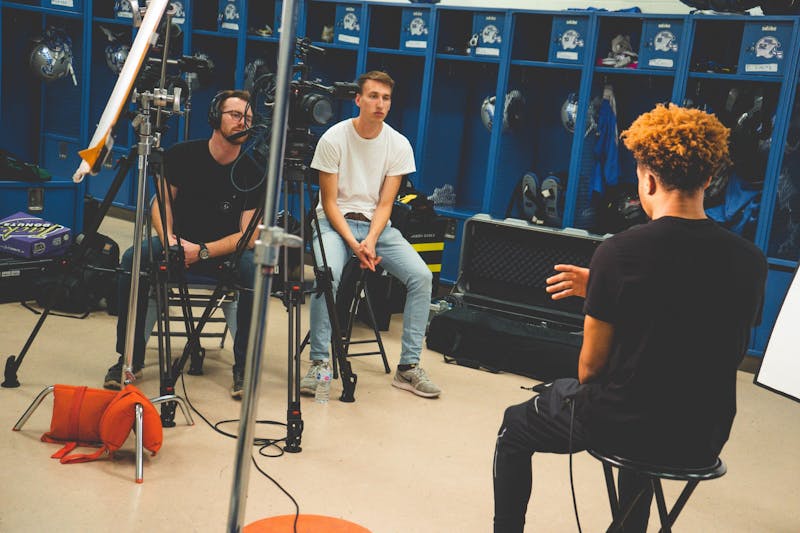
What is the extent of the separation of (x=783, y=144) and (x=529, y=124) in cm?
179

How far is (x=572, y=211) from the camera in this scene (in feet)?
16.9

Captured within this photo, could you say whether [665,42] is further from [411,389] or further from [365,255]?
[411,389]

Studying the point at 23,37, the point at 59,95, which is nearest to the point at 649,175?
the point at 23,37

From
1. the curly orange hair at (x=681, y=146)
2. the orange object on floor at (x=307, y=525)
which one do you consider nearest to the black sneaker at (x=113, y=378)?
the orange object on floor at (x=307, y=525)

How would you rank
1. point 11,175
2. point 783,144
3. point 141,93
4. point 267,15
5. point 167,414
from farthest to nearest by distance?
point 267,15, point 11,175, point 783,144, point 167,414, point 141,93

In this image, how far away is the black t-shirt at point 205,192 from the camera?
3641mm

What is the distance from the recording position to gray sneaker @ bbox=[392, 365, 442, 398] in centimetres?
380

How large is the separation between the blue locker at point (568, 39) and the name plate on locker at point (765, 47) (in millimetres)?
902

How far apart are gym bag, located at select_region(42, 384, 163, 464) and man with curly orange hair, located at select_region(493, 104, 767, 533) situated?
151 centimetres

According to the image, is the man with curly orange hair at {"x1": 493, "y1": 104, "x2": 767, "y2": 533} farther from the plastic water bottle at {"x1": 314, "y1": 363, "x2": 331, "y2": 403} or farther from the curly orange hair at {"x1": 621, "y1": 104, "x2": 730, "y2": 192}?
the plastic water bottle at {"x1": 314, "y1": 363, "x2": 331, "y2": 403}

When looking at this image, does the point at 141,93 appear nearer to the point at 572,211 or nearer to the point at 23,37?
the point at 572,211

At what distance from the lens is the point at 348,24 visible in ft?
19.4

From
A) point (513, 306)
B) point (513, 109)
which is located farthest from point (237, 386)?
point (513, 109)

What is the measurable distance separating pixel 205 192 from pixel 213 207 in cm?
7
